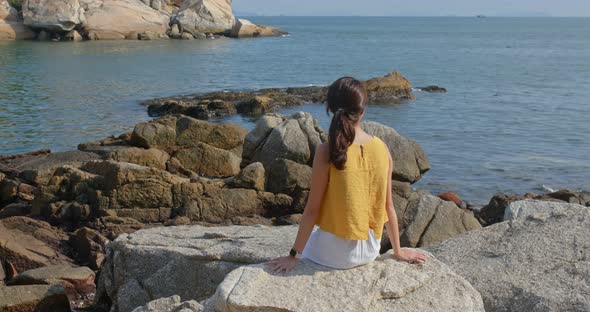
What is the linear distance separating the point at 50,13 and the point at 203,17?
21783 mm

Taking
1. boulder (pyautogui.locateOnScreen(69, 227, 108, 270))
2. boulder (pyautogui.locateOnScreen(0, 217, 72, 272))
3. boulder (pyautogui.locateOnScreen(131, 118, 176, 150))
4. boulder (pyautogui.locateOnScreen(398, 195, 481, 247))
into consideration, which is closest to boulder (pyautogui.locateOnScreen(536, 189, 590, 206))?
boulder (pyautogui.locateOnScreen(398, 195, 481, 247))

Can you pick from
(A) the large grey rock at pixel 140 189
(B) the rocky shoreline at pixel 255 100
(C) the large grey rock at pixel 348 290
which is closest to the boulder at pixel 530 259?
(C) the large grey rock at pixel 348 290

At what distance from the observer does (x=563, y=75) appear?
49906 millimetres

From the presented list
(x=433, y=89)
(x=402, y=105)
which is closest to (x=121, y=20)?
(x=433, y=89)

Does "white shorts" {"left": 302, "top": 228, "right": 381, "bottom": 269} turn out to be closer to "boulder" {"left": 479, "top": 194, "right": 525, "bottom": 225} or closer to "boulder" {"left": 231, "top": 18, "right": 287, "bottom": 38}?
"boulder" {"left": 479, "top": 194, "right": 525, "bottom": 225}

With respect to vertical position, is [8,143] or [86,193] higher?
[86,193]

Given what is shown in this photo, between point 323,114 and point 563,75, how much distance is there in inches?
1036

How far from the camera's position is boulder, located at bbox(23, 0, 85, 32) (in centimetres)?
6944

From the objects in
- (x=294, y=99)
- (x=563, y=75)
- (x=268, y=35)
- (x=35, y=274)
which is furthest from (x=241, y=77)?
(x=268, y=35)

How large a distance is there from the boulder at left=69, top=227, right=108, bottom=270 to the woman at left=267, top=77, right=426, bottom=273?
16.9 ft

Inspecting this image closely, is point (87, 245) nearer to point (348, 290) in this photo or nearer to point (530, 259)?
point (348, 290)

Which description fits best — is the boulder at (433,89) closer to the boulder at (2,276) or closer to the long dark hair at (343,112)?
the boulder at (2,276)

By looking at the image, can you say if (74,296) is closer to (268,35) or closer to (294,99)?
(294,99)

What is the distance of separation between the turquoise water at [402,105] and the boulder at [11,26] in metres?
4.30
